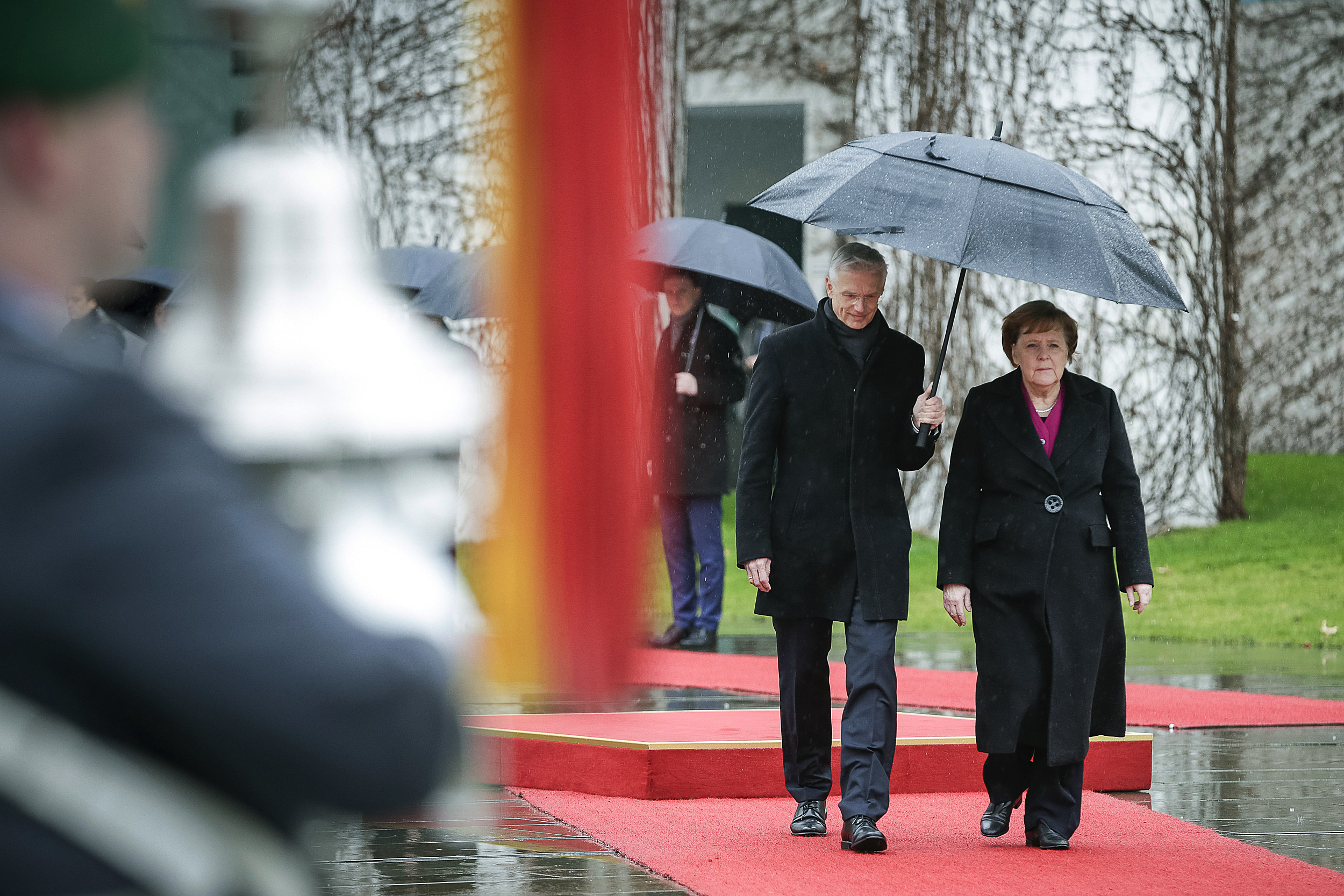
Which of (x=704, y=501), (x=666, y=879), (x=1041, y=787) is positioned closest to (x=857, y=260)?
(x=1041, y=787)

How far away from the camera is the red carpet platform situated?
5449mm

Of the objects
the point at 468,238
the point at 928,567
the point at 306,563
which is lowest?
the point at 928,567

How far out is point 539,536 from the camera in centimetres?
74

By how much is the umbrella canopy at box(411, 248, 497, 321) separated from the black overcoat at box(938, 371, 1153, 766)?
4158 millimetres

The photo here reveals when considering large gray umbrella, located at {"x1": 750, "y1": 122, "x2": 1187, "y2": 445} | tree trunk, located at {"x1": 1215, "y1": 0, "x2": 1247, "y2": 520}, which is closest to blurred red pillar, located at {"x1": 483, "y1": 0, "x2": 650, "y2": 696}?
large gray umbrella, located at {"x1": 750, "y1": 122, "x2": 1187, "y2": 445}

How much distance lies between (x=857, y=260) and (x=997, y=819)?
5.50ft

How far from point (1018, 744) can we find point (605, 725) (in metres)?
1.48

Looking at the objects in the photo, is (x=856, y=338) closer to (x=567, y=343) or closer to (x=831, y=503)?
(x=831, y=503)

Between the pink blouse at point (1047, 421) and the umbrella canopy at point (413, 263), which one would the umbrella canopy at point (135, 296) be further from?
the pink blouse at point (1047, 421)

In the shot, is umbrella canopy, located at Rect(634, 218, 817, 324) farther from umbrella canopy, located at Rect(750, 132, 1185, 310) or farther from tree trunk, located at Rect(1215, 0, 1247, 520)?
tree trunk, located at Rect(1215, 0, 1247, 520)

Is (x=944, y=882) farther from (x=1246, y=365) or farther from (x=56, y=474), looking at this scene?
(x=1246, y=365)

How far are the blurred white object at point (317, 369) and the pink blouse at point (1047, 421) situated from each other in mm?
4462

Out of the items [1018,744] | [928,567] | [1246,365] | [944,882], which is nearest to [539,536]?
[944,882]

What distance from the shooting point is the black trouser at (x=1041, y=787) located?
481 centimetres
